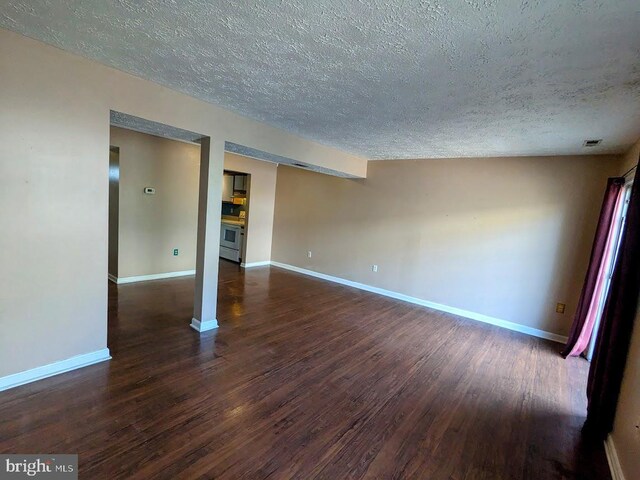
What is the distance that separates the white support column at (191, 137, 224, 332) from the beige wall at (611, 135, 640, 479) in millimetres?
3533

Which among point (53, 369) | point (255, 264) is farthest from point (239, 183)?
point (53, 369)

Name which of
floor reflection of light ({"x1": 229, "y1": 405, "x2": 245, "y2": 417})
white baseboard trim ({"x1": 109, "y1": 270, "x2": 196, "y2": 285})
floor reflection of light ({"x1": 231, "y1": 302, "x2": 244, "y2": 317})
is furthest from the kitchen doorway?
floor reflection of light ({"x1": 229, "y1": 405, "x2": 245, "y2": 417})

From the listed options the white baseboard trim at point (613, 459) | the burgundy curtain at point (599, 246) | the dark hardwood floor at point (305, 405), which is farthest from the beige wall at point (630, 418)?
the burgundy curtain at point (599, 246)

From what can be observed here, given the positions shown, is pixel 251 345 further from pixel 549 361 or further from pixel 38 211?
pixel 549 361

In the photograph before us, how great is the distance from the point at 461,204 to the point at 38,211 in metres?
4.96

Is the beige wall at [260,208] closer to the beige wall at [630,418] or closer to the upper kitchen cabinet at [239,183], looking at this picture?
the upper kitchen cabinet at [239,183]

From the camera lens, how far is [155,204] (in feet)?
17.1

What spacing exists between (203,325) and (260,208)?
383 centimetres

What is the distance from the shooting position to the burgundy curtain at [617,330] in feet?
6.94

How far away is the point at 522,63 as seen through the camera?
1759 mm

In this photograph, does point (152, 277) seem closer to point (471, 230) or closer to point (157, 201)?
point (157, 201)

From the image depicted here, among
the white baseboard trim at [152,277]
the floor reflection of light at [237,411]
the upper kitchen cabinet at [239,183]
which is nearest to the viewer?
the floor reflection of light at [237,411]

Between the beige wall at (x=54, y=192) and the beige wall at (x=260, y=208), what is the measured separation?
3.88m

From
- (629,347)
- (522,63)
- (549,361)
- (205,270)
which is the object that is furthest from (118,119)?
(549,361)
